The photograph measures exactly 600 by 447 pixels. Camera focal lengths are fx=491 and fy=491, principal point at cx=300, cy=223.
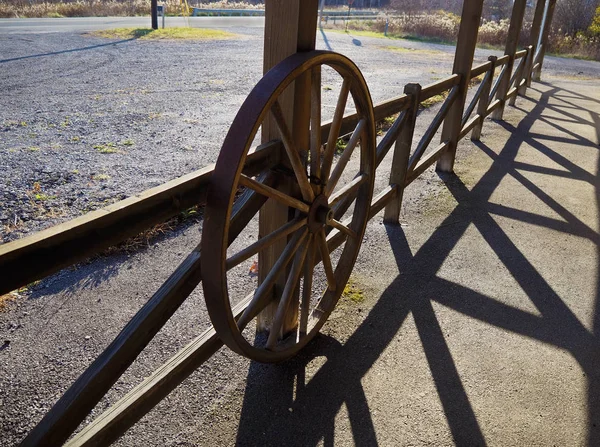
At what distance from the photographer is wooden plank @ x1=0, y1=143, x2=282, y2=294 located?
1313mm

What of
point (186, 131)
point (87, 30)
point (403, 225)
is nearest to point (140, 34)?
point (87, 30)

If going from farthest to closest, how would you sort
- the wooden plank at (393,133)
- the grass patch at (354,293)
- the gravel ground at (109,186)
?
the wooden plank at (393,133) → the grass patch at (354,293) → the gravel ground at (109,186)

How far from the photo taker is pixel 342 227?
8.29 feet

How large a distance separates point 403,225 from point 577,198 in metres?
2.14

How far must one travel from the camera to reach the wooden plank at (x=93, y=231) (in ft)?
4.31

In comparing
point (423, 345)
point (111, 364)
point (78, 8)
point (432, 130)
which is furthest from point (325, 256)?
point (78, 8)

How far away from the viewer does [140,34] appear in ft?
55.1

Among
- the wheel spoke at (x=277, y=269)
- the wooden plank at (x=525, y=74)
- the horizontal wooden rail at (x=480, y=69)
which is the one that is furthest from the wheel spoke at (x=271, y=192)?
the wooden plank at (x=525, y=74)

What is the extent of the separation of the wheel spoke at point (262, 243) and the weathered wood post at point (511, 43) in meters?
6.06

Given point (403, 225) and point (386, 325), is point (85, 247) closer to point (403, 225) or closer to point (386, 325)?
point (386, 325)

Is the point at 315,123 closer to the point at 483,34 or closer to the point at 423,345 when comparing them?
the point at 423,345

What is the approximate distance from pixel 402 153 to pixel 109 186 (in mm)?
2723

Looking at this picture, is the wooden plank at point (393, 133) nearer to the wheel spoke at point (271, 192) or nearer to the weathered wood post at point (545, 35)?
the wheel spoke at point (271, 192)

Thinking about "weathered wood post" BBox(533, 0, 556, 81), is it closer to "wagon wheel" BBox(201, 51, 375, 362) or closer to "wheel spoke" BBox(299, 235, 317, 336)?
"wagon wheel" BBox(201, 51, 375, 362)
